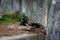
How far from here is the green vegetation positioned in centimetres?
1068

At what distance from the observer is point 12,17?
37.5 feet

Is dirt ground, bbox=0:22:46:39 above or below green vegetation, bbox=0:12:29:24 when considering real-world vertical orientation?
below

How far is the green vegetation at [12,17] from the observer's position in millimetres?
10675

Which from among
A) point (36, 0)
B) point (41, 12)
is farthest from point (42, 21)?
point (36, 0)

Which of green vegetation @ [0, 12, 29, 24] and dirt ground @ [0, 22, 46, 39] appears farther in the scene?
green vegetation @ [0, 12, 29, 24]

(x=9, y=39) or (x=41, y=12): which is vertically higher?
(x=41, y=12)

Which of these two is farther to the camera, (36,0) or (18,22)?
(18,22)

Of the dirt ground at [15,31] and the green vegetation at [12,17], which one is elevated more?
the green vegetation at [12,17]

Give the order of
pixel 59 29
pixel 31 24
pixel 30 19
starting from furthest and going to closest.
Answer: pixel 30 19, pixel 31 24, pixel 59 29

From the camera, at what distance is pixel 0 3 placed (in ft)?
39.8

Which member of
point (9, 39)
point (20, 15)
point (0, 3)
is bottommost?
point (9, 39)

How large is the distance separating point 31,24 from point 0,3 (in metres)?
3.38

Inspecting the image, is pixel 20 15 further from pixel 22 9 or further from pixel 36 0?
pixel 36 0

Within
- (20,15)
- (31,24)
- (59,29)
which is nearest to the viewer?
(59,29)
